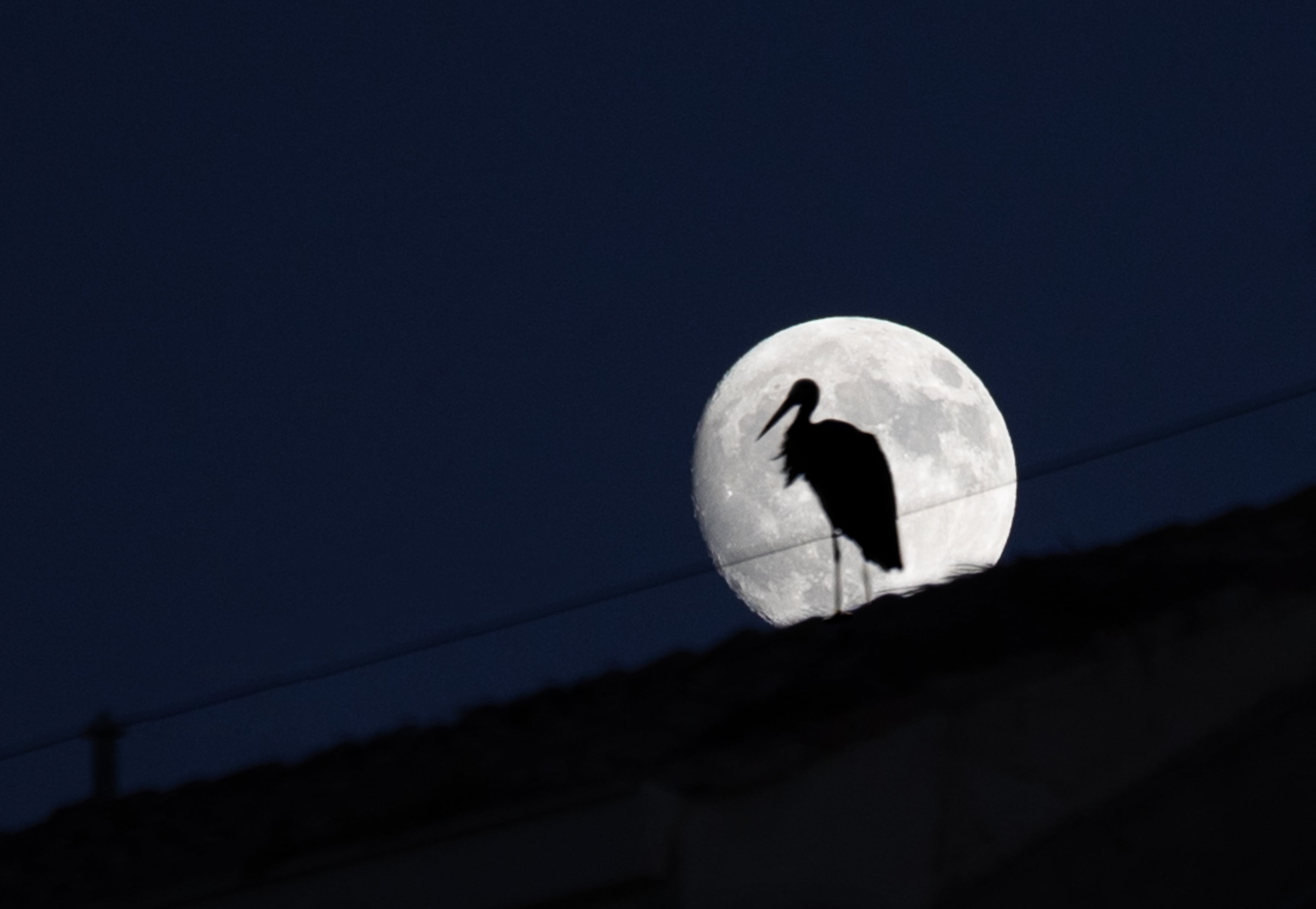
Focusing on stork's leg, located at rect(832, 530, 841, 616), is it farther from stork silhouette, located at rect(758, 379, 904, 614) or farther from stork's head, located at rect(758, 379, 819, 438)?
stork's head, located at rect(758, 379, 819, 438)

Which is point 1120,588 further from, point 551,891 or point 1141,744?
point 551,891

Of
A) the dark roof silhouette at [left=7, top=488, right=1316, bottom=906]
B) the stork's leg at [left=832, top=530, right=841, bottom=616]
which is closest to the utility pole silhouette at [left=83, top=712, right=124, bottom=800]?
the dark roof silhouette at [left=7, top=488, right=1316, bottom=906]

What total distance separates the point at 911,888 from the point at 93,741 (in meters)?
5.08

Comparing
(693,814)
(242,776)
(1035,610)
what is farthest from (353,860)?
(242,776)

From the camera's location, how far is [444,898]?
19.4ft

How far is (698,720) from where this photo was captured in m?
6.69

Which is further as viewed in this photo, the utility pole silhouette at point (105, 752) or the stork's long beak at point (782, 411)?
the stork's long beak at point (782, 411)

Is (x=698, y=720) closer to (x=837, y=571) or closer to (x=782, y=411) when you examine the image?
(x=837, y=571)

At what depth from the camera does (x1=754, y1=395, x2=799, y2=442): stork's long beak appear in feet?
39.5

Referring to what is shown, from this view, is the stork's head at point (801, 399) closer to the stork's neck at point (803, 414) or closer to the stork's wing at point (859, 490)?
the stork's neck at point (803, 414)

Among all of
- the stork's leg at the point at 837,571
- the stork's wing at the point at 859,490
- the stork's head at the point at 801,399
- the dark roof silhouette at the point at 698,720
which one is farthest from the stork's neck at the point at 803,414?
the dark roof silhouette at the point at 698,720

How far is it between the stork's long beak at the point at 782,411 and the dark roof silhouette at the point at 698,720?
3771mm

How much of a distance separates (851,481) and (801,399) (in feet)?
4.22

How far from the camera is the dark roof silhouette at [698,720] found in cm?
612
